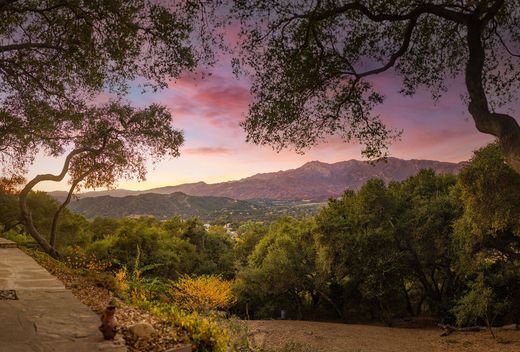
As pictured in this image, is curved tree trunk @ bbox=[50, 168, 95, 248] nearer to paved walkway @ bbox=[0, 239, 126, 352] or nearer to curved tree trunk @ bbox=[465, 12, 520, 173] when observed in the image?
paved walkway @ bbox=[0, 239, 126, 352]

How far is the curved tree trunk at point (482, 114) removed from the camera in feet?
18.0

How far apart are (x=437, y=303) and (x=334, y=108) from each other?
2045cm

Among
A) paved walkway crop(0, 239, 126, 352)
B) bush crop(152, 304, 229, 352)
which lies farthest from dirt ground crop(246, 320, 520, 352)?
bush crop(152, 304, 229, 352)

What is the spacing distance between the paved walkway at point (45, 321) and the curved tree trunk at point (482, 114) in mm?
5660

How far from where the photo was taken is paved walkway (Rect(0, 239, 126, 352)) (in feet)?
13.0

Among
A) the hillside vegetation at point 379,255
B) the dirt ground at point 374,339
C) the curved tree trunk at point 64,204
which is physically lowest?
the dirt ground at point 374,339

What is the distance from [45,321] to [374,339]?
59.4ft

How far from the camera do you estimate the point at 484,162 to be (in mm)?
14641

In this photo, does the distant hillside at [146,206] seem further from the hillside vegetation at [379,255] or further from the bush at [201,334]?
the bush at [201,334]

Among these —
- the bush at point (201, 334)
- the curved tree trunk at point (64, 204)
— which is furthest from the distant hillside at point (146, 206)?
the bush at point (201, 334)

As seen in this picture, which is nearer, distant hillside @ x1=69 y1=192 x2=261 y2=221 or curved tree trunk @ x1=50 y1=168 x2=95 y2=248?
curved tree trunk @ x1=50 y1=168 x2=95 y2=248

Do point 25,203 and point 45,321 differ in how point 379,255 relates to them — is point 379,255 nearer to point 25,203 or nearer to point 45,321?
point 25,203

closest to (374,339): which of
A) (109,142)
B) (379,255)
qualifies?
(379,255)

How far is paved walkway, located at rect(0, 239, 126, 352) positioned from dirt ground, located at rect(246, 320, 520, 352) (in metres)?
10.7
